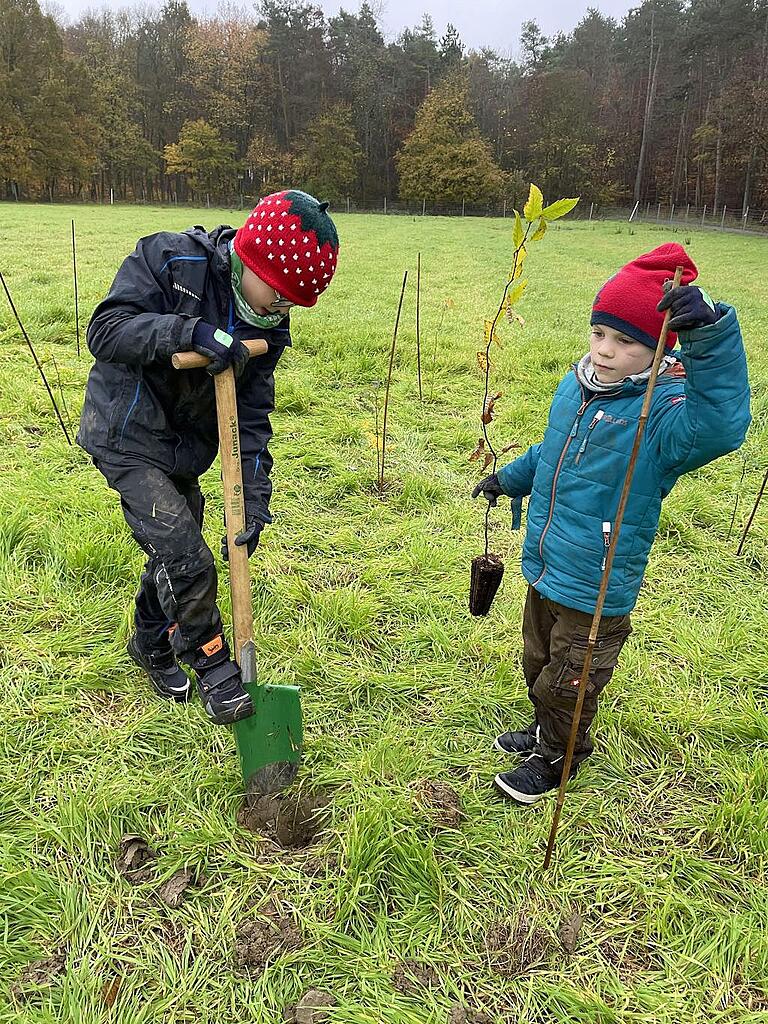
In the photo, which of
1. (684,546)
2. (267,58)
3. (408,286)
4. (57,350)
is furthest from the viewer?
(267,58)

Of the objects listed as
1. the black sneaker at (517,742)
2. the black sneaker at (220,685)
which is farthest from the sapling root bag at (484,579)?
the black sneaker at (220,685)

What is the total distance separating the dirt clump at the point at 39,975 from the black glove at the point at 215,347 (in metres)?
1.51

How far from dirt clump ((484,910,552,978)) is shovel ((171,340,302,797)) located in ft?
2.45

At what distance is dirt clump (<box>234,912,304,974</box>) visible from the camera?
171 centimetres

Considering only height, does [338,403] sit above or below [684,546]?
above

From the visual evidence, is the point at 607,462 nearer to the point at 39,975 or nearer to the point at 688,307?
the point at 688,307

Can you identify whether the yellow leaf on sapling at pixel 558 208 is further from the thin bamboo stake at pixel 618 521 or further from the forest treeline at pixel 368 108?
the forest treeline at pixel 368 108

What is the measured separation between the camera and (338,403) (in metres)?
5.57

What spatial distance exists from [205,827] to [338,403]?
3994 millimetres

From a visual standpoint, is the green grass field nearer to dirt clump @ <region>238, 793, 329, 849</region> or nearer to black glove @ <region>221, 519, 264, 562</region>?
dirt clump @ <region>238, 793, 329, 849</region>

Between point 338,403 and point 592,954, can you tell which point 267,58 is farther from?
point 592,954

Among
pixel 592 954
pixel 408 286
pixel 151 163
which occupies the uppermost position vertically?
pixel 151 163

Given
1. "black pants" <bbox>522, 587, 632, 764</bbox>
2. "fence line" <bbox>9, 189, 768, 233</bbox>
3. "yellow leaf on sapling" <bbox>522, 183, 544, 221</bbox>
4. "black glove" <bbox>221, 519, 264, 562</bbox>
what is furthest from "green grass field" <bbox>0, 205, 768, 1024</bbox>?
"fence line" <bbox>9, 189, 768, 233</bbox>

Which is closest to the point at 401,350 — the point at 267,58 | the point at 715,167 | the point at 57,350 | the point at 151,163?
the point at 57,350
